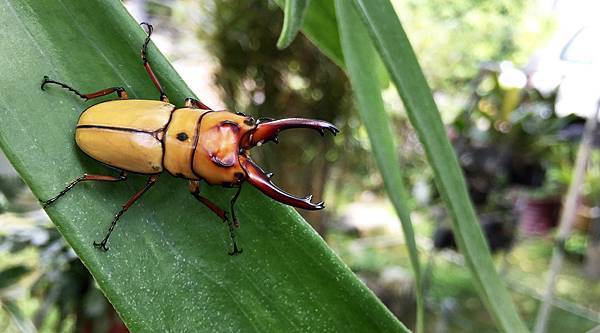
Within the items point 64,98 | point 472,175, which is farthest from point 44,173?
point 472,175

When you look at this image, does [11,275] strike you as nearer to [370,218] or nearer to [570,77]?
[570,77]

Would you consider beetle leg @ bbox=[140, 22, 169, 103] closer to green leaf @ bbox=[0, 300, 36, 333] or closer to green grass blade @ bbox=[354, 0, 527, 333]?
Answer: green grass blade @ bbox=[354, 0, 527, 333]

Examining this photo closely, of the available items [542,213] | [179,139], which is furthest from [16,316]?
[542,213]

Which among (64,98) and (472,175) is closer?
(64,98)

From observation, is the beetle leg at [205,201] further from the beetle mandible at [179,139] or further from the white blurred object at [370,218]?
the white blurred object at [370,218]

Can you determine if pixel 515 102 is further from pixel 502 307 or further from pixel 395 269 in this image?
pixel 502 307

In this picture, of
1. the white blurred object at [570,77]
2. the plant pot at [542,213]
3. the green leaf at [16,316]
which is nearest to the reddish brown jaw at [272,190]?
the green leaf at [16,316]
